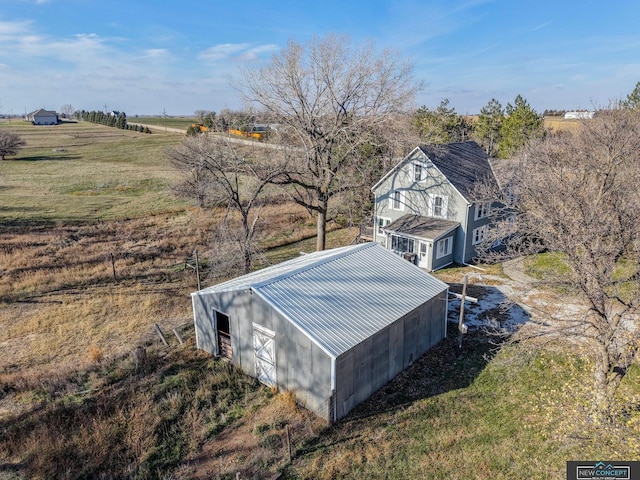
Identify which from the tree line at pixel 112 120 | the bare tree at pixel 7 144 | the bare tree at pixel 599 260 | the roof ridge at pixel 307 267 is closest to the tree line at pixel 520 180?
the bare tree at pixel 599 260

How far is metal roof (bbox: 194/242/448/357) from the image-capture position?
11.7m

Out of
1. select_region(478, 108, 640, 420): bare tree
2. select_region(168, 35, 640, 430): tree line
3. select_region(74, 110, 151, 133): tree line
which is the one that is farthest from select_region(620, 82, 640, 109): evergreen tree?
select_region(74, 110, 151, 133): tree line

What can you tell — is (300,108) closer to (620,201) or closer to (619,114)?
(619,114)

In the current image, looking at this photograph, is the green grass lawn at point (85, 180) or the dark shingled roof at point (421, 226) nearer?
the dark shingled roof at point (421, 226)

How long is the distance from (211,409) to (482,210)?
20.3 meters

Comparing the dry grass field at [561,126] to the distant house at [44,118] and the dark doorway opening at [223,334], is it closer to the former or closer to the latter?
the dark doorway opening at [223,334]

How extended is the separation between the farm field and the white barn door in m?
0.36

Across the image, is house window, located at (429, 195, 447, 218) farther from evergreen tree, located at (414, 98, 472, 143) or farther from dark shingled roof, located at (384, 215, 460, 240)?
evergreen tree, located at (414, 98, 472, 143)

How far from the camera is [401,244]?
25781 mm

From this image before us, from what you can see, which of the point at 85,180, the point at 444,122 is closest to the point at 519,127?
the point at 444,122

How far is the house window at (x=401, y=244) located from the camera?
25216mm

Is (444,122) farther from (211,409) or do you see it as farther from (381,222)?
(211,409)

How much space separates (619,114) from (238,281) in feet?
61.6

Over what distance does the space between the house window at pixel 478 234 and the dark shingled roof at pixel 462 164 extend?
2.56 metres
